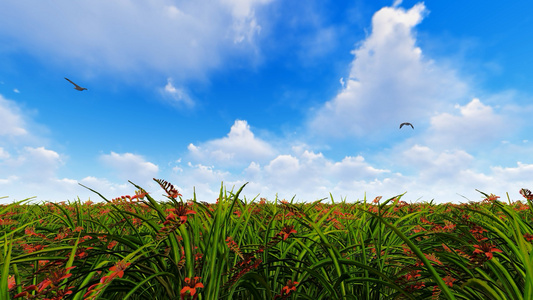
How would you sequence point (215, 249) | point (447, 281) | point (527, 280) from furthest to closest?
point (215, 249) < point (447, 281) < point (527, 280)

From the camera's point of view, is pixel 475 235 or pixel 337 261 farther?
pixel 475 235

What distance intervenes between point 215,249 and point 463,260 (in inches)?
78.1

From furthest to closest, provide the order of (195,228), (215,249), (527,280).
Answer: (195,228) < (215,249) < (527,280)

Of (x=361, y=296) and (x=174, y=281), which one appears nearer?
(x=174, y=281)

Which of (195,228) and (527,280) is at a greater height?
(195,228)

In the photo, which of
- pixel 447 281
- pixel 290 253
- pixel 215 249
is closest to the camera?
pixel 447 281

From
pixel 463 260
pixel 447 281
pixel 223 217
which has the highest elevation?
pixel 223 217

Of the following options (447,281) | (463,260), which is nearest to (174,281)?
(447,281)

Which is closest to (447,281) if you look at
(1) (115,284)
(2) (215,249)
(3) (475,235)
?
(3) (475,235)

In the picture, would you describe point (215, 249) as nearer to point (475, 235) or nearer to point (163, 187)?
point (163, 187)

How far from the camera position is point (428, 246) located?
306 cm

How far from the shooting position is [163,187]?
1906 mm

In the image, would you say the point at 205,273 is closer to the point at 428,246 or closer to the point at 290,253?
the point at 290,253

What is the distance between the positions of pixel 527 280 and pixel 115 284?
9.36ft
